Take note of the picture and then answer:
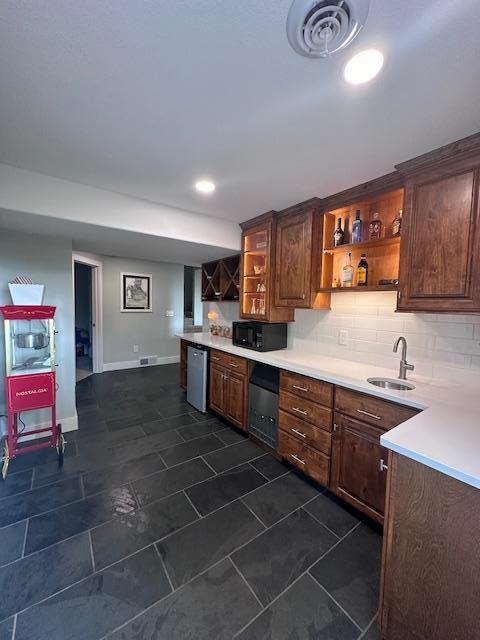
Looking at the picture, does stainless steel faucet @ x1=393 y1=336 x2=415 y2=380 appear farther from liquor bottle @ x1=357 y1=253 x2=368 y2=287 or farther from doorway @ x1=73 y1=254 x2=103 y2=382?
doorway @ x1=73 y1=254 x2=103 y2=382

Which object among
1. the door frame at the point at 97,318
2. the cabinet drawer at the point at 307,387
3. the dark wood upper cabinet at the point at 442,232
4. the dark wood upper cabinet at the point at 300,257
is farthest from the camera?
the door frame at the point at 97,318

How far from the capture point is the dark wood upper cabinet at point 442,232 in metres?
1.50

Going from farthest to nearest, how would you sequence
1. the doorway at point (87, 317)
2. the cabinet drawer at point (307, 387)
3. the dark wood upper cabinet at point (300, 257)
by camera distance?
1. the doorway at point (87, 317)
2. the dark wood upper cabinet at point (300, 257)
3. the cabinet drawer at point (307, 387)

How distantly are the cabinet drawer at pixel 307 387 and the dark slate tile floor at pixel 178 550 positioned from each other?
702 millimetres

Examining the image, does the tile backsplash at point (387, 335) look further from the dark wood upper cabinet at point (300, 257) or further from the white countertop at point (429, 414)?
the dark wood upper cabinet at point (300, 257)

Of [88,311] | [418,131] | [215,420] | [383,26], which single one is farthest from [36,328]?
[88,311]

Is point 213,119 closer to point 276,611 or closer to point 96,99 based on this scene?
point 96,99

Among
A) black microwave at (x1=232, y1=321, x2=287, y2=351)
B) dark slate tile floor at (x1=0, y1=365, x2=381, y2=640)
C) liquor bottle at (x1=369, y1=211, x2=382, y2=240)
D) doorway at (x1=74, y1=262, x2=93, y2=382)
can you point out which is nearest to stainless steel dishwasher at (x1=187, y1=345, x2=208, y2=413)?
black microwave at (x1=232, y1=321, x2=287, y2=351)

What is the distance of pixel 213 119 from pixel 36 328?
7.94 feet

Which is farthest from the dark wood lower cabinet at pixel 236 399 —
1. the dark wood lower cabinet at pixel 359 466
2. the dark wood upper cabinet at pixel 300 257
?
the dark wood lower cabinet at pixel 359 466

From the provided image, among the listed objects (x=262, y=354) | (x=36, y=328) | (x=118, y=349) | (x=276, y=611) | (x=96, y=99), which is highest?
(x=96, y=99)

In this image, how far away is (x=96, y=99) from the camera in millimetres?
1214

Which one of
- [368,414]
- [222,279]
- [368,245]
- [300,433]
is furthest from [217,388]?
[368,245]

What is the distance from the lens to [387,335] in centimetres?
217
